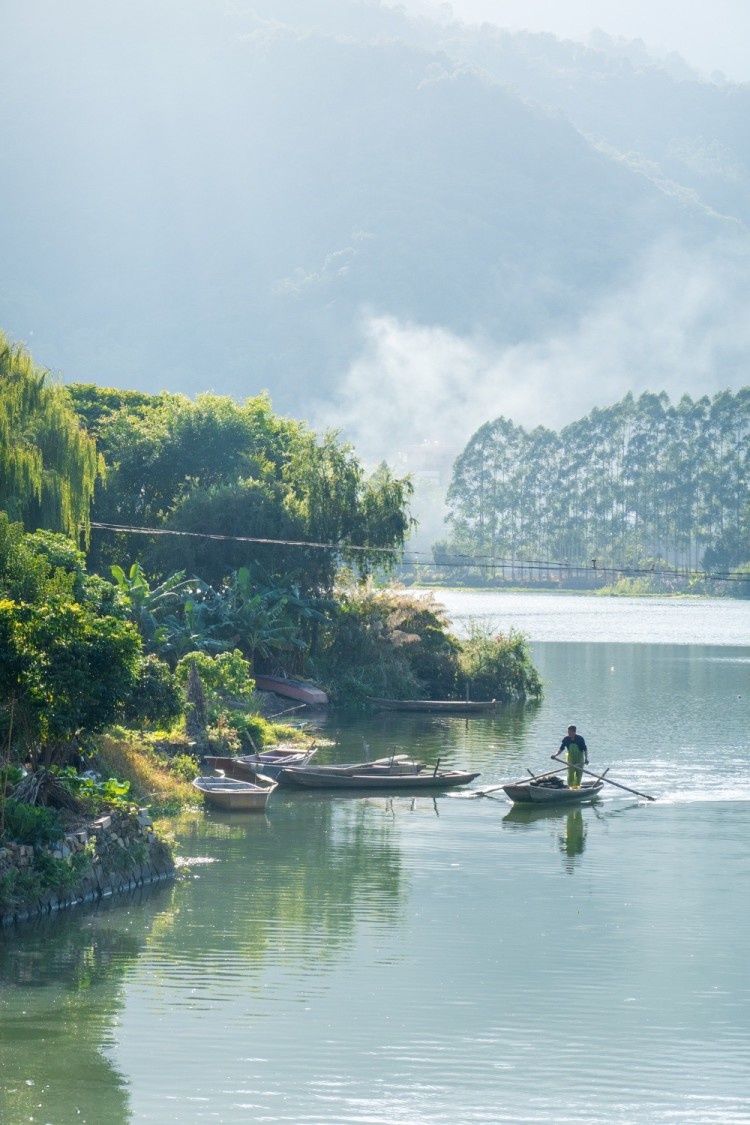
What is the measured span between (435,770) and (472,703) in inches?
749

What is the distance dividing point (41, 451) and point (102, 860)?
17.8 metres

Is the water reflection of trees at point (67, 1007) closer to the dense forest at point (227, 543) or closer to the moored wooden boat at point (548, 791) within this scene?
the dense forest at point (227, 543)

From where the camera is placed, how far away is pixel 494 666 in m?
59.6

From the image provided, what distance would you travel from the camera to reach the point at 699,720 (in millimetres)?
54781

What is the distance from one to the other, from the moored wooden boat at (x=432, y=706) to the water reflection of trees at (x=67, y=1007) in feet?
102

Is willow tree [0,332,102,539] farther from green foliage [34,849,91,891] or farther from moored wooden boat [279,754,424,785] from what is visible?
green foliage [34,849,91,891]

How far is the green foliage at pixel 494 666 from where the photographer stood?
5922 centimetres

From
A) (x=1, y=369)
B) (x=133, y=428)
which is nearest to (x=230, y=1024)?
(x=1, y=369)

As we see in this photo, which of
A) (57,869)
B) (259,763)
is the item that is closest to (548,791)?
(259,763)

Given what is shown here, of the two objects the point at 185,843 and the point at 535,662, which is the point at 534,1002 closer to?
the point at 185,843

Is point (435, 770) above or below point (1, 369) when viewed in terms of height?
below

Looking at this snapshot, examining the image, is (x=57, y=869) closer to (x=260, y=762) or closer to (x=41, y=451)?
(x=260, y=762)

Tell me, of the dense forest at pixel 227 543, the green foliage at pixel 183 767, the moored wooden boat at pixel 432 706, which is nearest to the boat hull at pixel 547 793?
the green foliage at pixel 183 767

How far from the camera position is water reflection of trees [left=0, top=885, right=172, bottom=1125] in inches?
618
